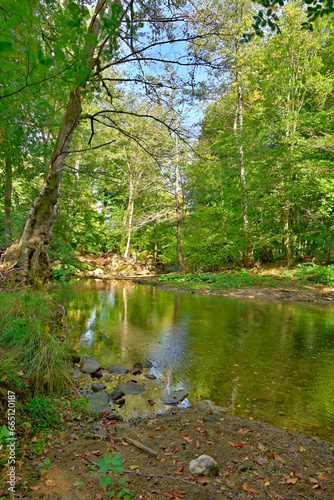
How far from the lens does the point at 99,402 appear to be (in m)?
3.11

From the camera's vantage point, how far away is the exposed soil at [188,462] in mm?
1749

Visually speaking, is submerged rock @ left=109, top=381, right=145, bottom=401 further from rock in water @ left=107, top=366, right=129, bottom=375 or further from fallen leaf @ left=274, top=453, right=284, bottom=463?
fallen leaf @ left=274, top=453, right=284, bottom=463

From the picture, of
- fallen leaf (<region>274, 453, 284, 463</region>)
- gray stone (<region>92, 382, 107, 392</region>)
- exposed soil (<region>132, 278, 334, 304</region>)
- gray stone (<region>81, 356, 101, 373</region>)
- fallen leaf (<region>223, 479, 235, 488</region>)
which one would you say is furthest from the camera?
exposed soil (<region>132, 278, 334, 304</region>)

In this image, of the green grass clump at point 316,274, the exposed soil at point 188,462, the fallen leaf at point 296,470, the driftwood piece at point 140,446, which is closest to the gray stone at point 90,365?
the exposed soil at point 188,462

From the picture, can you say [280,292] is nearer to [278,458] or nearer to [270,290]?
[270,290]

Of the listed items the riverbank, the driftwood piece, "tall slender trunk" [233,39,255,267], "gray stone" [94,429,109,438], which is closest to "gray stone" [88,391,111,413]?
"gray stone" [94,429,109,438]

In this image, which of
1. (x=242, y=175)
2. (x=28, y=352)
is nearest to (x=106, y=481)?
(x=28, y=352)

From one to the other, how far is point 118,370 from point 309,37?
56.2 feet

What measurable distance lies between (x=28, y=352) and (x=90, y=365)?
4.41 ft

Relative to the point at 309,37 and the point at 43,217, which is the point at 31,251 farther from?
the point at 309,37

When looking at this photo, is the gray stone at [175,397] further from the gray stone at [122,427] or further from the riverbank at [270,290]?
the riverbank at [270,290]

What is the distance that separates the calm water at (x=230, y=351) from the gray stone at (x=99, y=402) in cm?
29

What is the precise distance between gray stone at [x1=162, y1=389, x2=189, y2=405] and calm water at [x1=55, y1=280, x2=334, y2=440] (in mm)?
98

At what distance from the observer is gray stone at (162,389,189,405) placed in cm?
333
